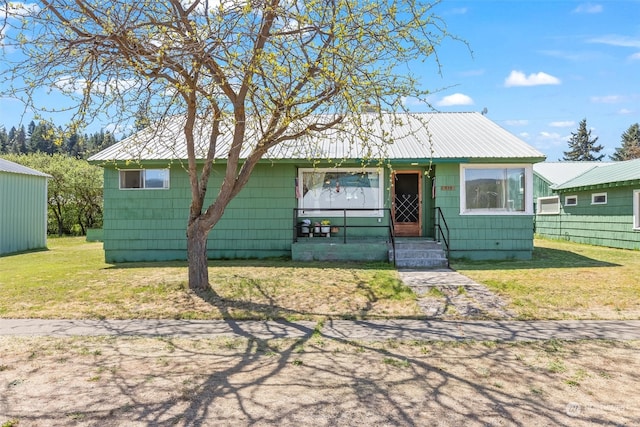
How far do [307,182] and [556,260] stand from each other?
274 inches

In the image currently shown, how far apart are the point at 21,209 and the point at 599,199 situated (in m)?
21.9

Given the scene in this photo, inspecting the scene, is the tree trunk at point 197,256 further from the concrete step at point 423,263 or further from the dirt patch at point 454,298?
the concrete step at point 423,263

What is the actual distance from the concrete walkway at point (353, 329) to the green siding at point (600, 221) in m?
9.96

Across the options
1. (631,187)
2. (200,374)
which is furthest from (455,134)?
(200,374)

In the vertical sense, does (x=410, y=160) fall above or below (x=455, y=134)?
below

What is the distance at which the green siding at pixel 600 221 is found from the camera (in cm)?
1384

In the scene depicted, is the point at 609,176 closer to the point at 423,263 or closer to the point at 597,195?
the point at 597,195

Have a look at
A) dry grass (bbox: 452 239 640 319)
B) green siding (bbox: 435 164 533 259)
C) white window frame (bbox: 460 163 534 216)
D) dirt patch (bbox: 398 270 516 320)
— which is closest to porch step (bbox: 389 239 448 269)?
dry grass (bbox: 452 239 640 319)

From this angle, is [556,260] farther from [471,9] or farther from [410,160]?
[471,9]

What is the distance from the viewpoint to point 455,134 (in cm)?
1334

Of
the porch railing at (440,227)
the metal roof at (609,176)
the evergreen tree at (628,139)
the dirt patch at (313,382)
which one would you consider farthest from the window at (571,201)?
the evergreen tree at (628,139)

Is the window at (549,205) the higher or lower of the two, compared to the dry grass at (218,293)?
higher

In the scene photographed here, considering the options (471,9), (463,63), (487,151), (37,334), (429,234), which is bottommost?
(37,334)

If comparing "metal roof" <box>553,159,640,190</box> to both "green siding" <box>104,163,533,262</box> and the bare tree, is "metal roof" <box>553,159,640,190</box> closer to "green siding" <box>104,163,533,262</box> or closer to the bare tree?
"green siding" <box>104,163,533,262</box>
